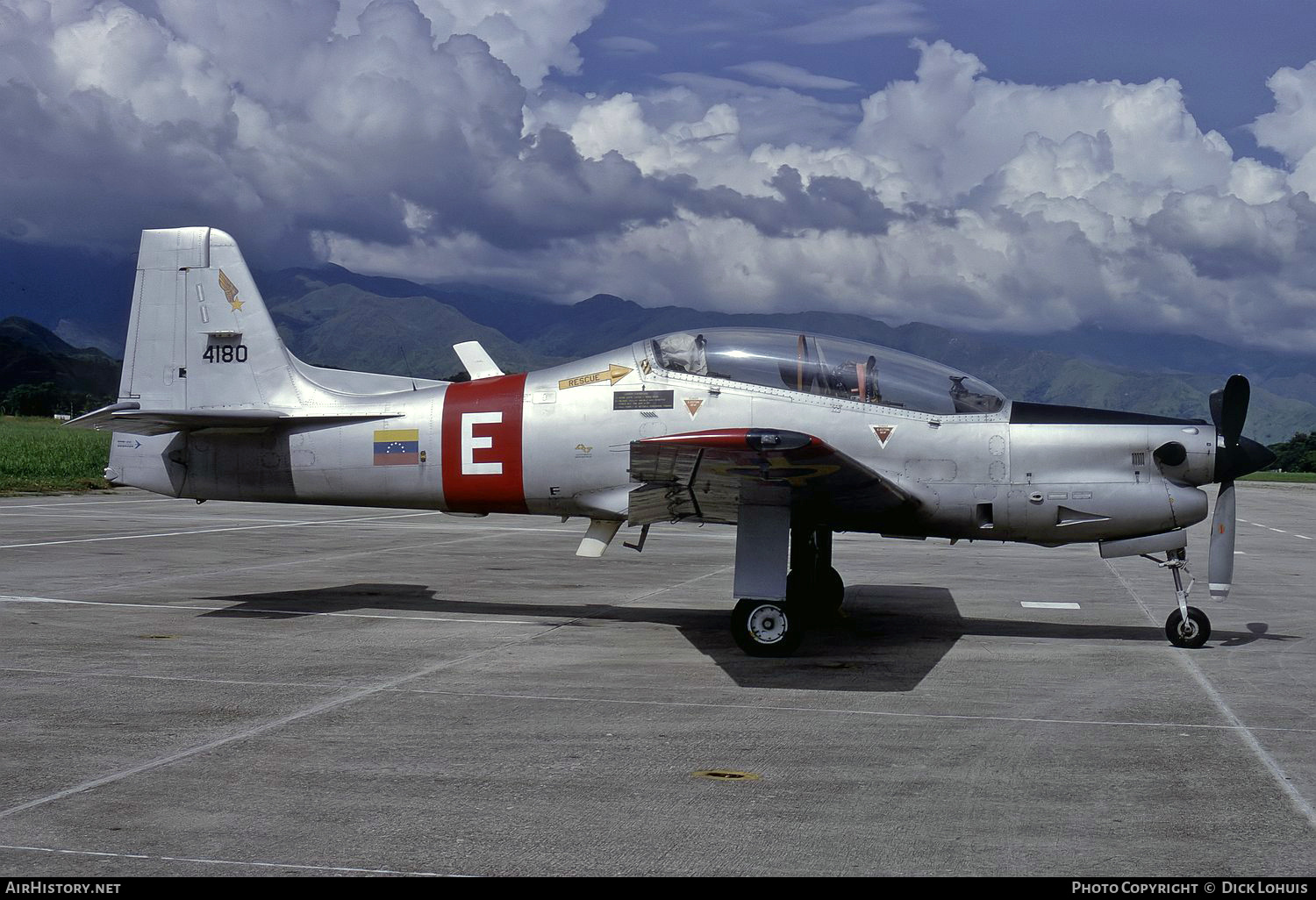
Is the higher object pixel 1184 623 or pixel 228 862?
pixel 1184 623

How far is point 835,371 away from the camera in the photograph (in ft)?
32.7

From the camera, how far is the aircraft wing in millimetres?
7977

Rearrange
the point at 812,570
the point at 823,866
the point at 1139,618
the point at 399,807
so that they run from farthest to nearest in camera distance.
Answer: the point at 1139,618 < the point at 812,570 < the point at 399,807 < the point at 823,866

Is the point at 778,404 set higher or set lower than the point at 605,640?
higher

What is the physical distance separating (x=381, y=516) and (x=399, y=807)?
21.9m

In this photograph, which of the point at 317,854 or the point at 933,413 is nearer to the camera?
the point at 317,854

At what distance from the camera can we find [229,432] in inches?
449

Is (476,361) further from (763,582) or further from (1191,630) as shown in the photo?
(1191,630)

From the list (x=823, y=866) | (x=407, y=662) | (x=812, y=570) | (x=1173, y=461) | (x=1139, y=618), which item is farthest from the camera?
(x=1139, y=618)

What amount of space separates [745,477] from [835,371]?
1.72 m

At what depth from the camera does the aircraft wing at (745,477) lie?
7.98 meters

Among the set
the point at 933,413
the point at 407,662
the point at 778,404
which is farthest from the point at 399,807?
the point at 933,413

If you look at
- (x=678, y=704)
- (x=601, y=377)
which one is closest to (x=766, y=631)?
(x=678, y=704)

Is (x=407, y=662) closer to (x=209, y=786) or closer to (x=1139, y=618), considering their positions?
(x=209, y=786)
